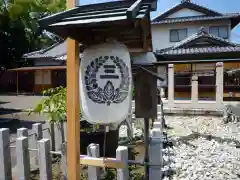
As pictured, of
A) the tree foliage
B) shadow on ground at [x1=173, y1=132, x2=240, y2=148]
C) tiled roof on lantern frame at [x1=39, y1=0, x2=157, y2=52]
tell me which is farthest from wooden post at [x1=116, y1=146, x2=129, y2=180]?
the tree foliage

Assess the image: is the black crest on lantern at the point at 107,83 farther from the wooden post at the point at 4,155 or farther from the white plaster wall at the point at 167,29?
the white plaster wall at the point at 167,29

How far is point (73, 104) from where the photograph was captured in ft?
8.53

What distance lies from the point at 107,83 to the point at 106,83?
0.01 metres

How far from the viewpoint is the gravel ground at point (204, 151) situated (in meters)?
4.61

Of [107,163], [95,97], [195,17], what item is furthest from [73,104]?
[195,17]

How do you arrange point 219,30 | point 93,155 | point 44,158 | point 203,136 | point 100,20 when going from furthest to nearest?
point 219,30 → point 203,136 → point 44,158 → point 93,155 → point 100,20

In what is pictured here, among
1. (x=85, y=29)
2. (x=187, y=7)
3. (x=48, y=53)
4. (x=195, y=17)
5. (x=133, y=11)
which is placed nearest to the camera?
(x=133, y=11)

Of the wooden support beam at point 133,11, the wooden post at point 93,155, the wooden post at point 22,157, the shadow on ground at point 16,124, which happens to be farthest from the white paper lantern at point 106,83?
the shadow on ground at point 16,124

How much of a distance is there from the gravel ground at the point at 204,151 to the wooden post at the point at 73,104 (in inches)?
95.2

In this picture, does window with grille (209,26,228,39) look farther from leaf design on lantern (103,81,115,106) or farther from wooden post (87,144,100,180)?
leaf design on lantern (103,81,115,106)

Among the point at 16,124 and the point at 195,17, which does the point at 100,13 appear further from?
the point at 195,17

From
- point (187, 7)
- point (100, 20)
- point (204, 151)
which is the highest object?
point (187, 7)

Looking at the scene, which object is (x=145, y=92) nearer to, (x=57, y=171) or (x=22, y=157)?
(x=22, y=157)

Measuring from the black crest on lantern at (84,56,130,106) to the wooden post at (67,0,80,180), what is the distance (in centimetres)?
18
